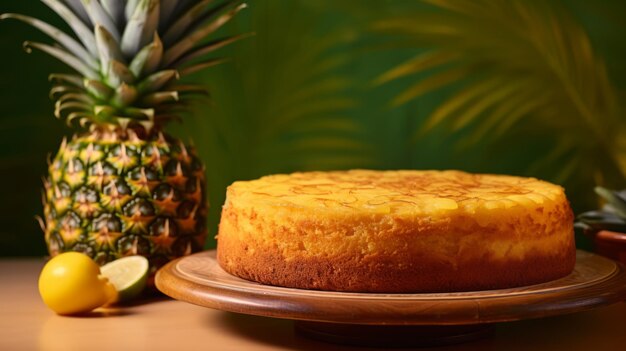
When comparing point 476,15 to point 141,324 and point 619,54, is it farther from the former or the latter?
point 141,324

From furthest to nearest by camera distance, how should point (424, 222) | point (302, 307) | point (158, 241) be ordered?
point (158, 241)
point (424, 222)
point (302, 307)

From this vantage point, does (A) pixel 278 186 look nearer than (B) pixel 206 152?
Yes

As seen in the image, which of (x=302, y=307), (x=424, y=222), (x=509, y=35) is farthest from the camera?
(x=509, y=35)

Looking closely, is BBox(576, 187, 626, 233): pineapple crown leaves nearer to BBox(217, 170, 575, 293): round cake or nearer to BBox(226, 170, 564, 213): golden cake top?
BBox(226, 170, 564, 213): golden cake top

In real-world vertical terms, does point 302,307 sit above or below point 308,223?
below

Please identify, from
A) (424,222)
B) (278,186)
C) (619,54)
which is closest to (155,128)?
(278,186)

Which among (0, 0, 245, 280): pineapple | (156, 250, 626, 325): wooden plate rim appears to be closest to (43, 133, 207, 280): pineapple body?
(0, 0, 245, 280): pineapple

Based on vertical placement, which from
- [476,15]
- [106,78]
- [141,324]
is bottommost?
[141,324]

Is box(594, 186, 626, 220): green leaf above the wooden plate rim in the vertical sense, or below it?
above

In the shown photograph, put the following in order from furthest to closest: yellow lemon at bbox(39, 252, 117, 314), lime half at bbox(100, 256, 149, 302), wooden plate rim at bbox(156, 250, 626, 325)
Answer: lime half at bbox(100, 256, 149, 302) < yellow lemon at bbox(39, 252, 117, 314) < wooden plate rim at bbox(156, 250, 626, 325)
